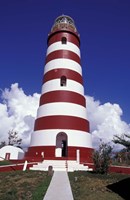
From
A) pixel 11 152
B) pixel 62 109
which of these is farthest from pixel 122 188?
pixel 11 152

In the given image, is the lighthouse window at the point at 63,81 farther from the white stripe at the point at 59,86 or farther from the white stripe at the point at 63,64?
the white stripe at the point at 63,64

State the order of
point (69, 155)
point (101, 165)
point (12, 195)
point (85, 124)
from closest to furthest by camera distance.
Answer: point (12, 195), point (101, 165), point (69, 155), point (85, 124)

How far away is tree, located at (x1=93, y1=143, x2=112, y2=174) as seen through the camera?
45.2 feet

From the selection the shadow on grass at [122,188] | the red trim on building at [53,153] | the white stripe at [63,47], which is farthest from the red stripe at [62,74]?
the shadow on grass at [122,188]

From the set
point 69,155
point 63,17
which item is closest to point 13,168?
point 69,155

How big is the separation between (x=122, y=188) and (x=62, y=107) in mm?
11735

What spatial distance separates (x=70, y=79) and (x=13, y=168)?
1084cm

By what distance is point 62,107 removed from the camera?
20188 millimetres

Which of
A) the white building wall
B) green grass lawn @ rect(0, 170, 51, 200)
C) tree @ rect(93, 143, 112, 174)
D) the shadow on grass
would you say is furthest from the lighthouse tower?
the shadow on grass

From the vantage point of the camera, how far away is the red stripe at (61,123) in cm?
1942

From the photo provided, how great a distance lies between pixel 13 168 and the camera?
15.1 metres

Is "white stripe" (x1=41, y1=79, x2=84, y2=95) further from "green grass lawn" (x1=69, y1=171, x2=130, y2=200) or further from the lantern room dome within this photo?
"green grass lawn" (x1=69, y1=171, x2=130, y2=200)

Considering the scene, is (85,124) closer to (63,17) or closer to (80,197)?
(80,197)

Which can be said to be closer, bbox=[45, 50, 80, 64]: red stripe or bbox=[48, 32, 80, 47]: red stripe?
bbox=[45, 50, 80, 64]: red stripe
